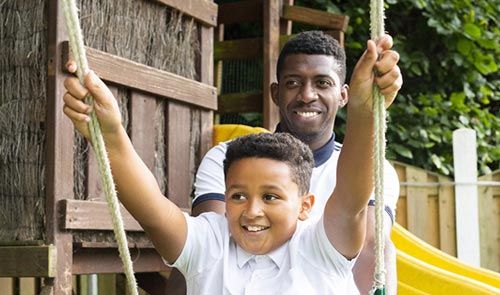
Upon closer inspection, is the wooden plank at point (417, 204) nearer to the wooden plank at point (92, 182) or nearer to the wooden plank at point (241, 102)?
the wooden plank at point (241, 102)

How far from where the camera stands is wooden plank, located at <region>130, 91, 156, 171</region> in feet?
12.7

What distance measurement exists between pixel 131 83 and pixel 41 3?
0.51 meters

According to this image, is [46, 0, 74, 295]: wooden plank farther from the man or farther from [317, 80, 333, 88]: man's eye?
[317, 80, 333, 88]: man's eye

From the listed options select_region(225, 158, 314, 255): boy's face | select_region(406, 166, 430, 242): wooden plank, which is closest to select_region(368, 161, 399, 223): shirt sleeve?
select_region(225, 158, 314, 255): boy's face

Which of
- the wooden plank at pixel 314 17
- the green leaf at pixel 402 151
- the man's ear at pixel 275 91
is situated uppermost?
the wooden plank at pixel 314 17

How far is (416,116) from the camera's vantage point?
23.8 ft

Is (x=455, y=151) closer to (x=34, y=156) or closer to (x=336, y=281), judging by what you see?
(x=34, y=156)

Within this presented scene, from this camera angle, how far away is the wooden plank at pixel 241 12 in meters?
5.42

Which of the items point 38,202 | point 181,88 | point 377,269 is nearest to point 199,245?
point 377,269

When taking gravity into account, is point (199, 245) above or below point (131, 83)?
below

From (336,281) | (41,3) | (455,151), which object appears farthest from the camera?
(455,151)

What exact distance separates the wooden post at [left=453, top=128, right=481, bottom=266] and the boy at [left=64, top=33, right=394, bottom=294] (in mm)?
4236

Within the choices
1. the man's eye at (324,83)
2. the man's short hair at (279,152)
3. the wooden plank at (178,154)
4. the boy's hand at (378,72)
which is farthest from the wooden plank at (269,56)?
the boy's hand at (378,72)

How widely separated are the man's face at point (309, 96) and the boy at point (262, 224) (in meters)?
0.98
